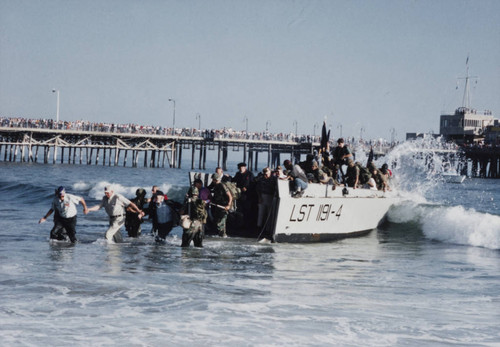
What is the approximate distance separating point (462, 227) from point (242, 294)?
38.6ft

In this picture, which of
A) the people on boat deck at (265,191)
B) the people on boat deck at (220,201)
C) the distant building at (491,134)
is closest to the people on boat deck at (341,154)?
the people on boat deck at (265,191)

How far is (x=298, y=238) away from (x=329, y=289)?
19.4ft

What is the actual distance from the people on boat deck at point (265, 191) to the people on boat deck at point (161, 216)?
2041 mm

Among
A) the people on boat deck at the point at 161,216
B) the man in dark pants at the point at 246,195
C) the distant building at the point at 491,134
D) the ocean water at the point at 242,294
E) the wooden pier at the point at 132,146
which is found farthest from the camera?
the distant building at the point at 491,134

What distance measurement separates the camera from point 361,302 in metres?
10.6

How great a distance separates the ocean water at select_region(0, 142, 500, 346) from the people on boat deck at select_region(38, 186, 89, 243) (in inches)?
14.8

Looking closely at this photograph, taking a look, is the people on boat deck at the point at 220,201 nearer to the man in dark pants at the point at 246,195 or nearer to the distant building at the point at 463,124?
the man in dark pants at the point at 246,195

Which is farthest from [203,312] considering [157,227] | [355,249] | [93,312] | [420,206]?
[420,206]

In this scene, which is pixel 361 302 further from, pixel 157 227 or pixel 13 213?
pixel 13 213

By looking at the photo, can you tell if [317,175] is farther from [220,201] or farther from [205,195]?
[205,195]

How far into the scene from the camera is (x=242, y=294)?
35.8 ft

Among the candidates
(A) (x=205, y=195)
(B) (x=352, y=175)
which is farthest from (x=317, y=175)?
(A) (x=205, y=195)

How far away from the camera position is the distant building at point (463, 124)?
451 ft

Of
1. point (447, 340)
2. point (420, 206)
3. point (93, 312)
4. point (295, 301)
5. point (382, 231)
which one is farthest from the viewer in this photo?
point (420, 206)
